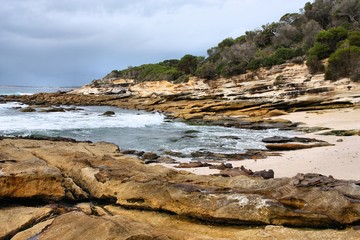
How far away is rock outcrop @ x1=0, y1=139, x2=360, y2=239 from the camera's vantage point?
468cm

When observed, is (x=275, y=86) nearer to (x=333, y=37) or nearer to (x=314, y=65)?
(x=314, y=65)

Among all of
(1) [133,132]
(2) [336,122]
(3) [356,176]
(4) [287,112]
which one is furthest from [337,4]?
(3) [356,176]

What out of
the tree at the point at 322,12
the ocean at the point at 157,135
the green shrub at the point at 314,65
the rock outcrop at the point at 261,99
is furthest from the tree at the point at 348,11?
the ocean at the point at 157,135

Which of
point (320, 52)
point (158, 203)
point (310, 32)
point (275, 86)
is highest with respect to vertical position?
point (310, 32)

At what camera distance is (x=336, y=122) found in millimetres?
21812

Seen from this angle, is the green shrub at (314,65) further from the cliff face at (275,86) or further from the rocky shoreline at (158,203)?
the rocky shoreline at (158,203)

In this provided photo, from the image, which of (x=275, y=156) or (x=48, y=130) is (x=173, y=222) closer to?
(x=275, y=156)

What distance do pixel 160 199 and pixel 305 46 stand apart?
43.1 meters

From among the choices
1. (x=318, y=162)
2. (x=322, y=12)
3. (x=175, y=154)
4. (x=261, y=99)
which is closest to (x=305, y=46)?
(x=322, y=12)

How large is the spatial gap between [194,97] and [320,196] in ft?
115

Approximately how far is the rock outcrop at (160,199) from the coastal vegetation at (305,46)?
26877 mm

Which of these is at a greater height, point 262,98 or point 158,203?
point 158,203

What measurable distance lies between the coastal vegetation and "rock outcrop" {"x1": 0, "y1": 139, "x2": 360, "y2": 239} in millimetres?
26877

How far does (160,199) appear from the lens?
223 inches
